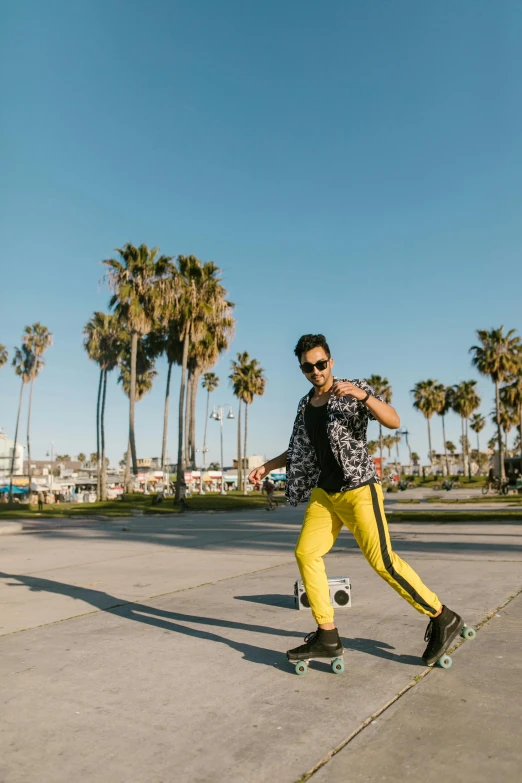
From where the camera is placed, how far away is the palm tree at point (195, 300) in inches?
1299

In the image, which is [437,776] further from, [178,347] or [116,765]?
[178,347]

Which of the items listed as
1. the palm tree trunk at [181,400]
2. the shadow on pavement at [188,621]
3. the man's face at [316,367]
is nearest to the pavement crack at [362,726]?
the shadow on pavement at [188,621]

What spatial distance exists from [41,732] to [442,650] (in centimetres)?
210

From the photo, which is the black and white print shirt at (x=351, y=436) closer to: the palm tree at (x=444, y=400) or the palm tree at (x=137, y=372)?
the palm tree at (x=137, y=372)

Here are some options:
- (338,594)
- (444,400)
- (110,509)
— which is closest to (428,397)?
(444,400)

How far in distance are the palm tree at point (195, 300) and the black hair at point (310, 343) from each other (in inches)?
1134

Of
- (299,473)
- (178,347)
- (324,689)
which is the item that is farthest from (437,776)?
(178,347)

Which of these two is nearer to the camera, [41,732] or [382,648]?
[41,732]

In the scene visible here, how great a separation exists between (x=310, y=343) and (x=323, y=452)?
642mm

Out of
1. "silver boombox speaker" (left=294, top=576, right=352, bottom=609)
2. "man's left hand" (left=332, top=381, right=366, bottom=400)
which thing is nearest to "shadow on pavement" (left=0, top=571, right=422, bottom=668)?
"silver boombox speaker" (left=294, top=576, right=352, bottom=609)

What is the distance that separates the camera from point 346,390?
3.54 m

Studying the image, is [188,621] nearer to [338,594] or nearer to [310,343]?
[338,594]

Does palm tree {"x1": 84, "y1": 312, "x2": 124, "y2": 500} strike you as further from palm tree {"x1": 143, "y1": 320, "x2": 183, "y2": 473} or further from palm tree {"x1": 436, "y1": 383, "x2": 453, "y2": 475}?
palm tree {"x1": 436, "y1": 383, "x2": 453, "y2": 475}

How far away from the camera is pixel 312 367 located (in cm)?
383
